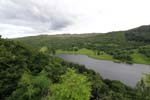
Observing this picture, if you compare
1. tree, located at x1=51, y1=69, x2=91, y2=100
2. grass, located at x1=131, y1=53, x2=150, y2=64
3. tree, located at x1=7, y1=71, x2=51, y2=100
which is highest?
tree, located at x1=51, y1=69, x2=91, y2=100

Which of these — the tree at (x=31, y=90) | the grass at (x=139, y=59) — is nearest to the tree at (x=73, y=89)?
the tree at (x=31, y=90)

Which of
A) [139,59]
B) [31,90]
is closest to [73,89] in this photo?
[31,90]

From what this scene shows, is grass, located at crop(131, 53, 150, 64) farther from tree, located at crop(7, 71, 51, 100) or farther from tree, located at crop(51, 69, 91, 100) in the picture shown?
tree, located at crop(51, 69, 91, 100)

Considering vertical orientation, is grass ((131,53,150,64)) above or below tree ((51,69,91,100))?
below

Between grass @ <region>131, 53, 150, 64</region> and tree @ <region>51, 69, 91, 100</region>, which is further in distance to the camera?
grass @ <region>131, 53, 150, 64</region>

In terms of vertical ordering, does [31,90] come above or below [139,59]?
above

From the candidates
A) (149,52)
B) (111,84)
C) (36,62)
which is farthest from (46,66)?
(149,52)

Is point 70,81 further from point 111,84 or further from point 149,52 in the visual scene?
point 149,52

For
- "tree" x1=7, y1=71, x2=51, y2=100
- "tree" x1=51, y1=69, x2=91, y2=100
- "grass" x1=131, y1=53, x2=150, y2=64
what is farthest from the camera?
"grass" x1=131, y1=53, x2=150, y2=64

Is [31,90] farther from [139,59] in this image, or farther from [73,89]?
[139,59]

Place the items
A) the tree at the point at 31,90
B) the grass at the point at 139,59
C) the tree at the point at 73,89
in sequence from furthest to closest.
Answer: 1. the grass at the point at 139,59
2. the tree at the point at 31,90
3. the tree at the point at 73,89

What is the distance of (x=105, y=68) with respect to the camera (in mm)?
151625

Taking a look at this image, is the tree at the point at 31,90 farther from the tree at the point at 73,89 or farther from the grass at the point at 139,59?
the grass at the point at 139,59

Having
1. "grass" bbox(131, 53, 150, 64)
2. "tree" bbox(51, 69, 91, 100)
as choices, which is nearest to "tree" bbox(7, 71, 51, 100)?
"tree" bbox(51, 69, 91, 100)
